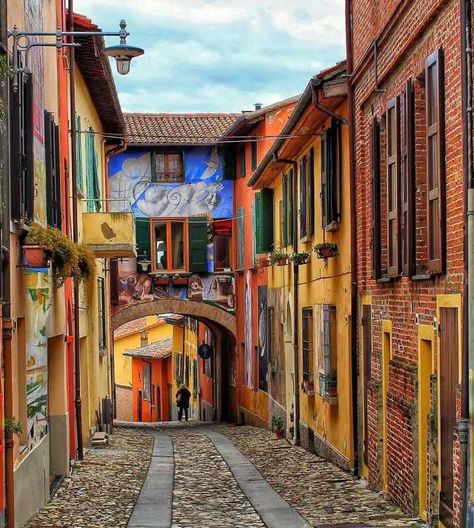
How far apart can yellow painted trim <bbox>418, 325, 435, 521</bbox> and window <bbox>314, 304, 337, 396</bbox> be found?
21.6 ft

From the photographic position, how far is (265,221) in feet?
93.2

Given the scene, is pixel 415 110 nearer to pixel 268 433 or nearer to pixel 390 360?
pixel 390 360

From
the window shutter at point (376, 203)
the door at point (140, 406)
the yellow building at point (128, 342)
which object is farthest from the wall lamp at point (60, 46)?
the door at point (140, 406)

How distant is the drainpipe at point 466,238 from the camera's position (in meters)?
9.40

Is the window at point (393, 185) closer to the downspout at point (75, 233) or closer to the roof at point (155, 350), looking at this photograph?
the downspout at point (75, 233)

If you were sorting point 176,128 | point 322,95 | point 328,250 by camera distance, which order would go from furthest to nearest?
point 176,128 < point 328,250 < point 322,95


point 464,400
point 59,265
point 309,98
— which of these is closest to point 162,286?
point 309,98

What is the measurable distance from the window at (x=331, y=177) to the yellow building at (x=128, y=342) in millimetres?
37731

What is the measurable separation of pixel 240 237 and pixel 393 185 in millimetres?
19621

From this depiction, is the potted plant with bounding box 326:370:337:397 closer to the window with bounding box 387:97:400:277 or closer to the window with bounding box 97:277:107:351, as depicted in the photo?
the window with bounding box 387:97:400:277

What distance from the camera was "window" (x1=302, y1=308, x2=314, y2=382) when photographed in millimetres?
21172

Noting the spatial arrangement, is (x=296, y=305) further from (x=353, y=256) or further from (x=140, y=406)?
(x=140, y=406)

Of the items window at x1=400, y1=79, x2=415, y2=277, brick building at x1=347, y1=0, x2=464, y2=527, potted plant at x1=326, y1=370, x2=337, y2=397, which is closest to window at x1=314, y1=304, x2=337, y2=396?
potted plant at x1=326, y1=370, x2=337, y2=397

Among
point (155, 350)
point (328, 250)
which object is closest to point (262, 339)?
point (328, 250)
